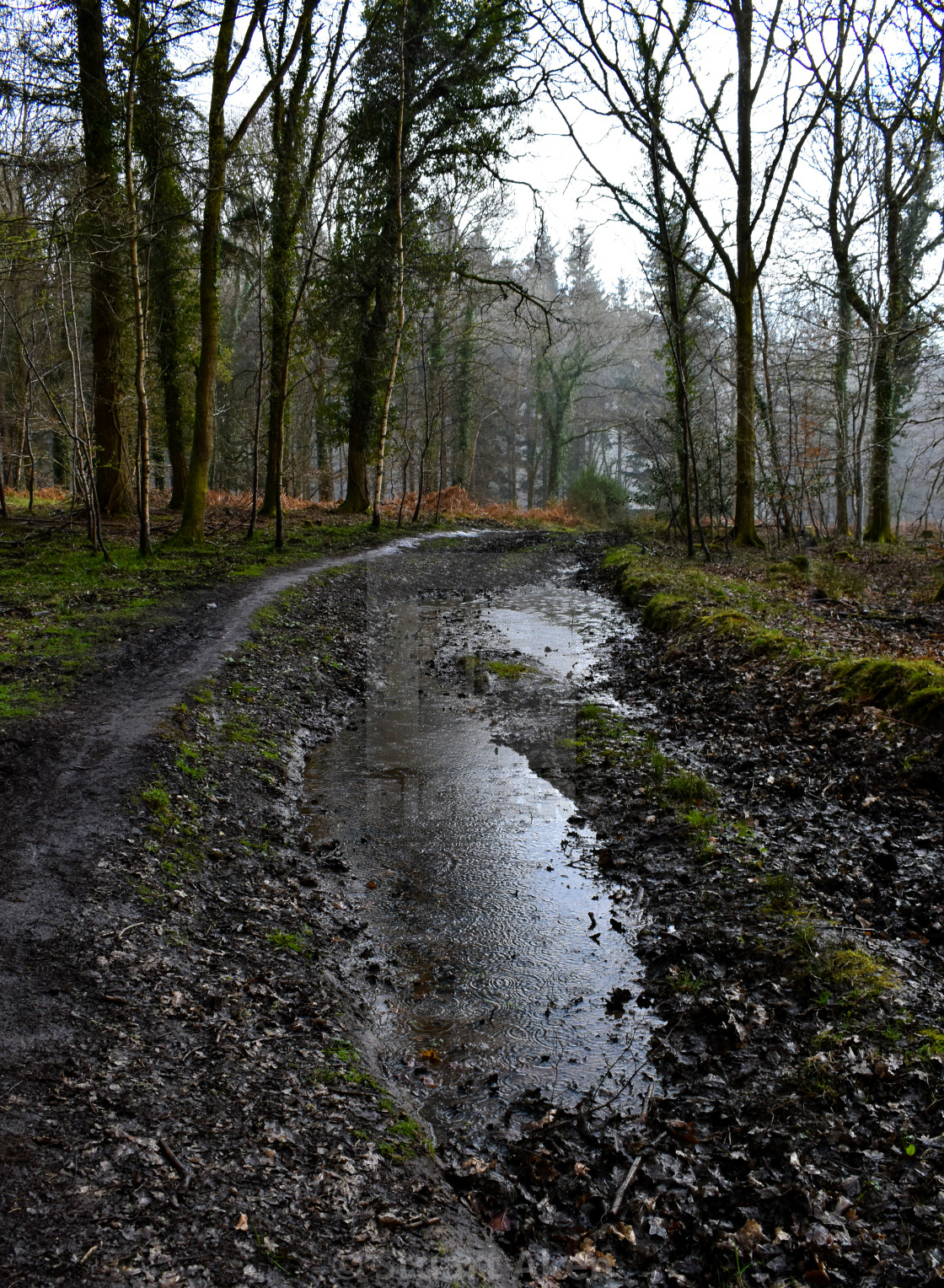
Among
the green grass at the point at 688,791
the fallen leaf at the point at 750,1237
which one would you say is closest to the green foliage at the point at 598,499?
the green grass at the point at 688,791

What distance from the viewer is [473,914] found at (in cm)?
553

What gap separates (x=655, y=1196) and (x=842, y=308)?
2842cm

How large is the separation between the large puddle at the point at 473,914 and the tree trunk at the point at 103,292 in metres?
10.4

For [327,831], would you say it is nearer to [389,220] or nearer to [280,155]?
[280,155]

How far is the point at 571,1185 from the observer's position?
346 centimetres

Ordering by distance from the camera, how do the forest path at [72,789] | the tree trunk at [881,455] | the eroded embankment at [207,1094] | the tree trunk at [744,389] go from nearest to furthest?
→ the eroded embankment at [207,1094], the forest path at [72,789], the tree trunk at [881,455], the tree trunk at [744,389]

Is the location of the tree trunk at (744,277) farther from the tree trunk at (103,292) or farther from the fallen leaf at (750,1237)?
the fallen leaf at (750,1237)

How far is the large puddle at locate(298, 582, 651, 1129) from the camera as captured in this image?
419 centimetres

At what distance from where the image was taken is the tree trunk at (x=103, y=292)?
51.1 ft

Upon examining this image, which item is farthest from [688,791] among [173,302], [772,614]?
[173,302]

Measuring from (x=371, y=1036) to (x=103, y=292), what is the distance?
18.4 m

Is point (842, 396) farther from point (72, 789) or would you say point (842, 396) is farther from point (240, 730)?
point (72, 789)

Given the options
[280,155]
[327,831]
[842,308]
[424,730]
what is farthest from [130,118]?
[842,308]

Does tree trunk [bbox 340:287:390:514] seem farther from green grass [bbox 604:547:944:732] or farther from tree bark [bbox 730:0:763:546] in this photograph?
tree bark [bbox 730:0:763:546]
